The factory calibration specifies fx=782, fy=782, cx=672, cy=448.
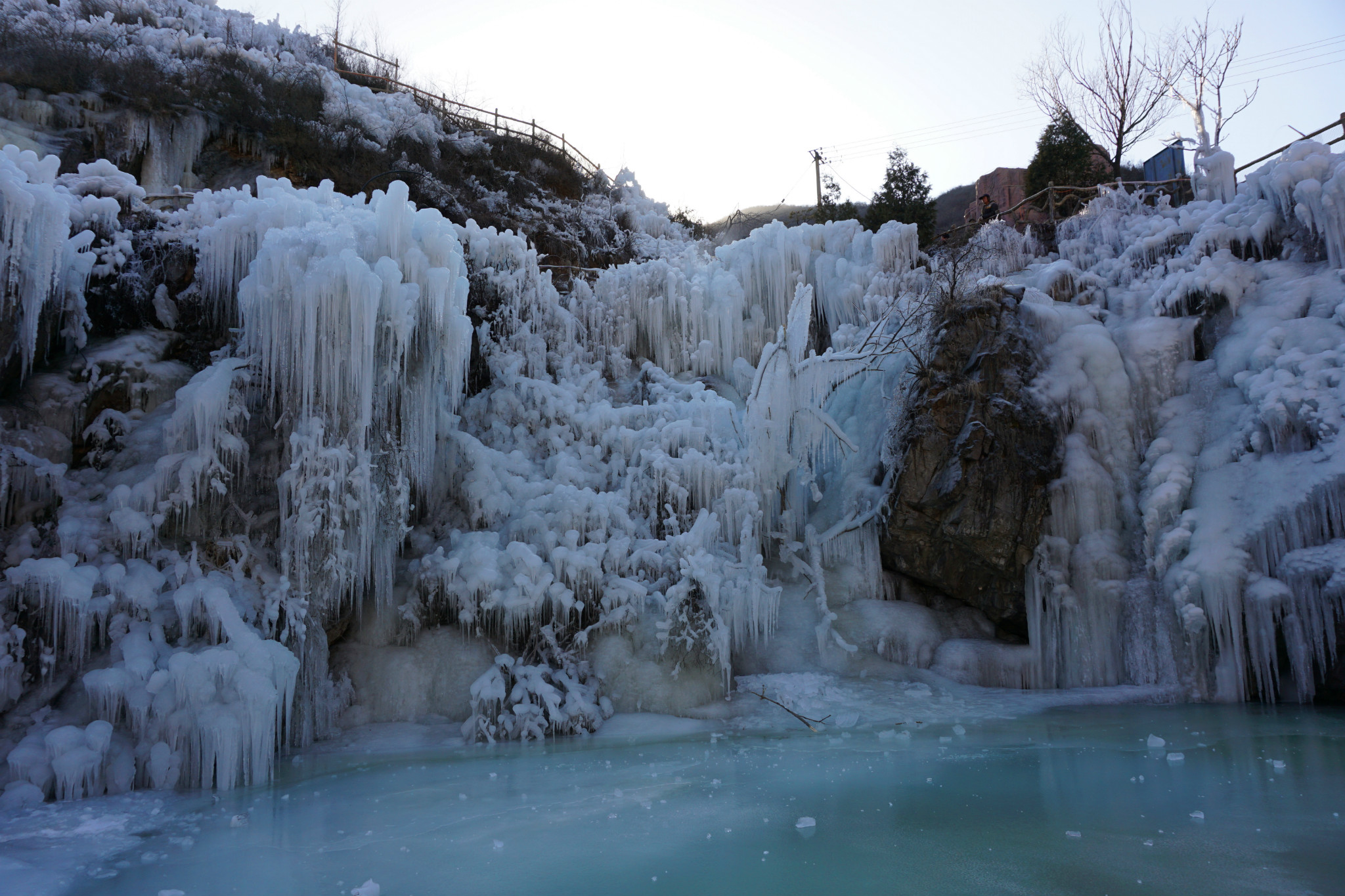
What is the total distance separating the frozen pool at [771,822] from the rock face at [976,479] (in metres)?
2.84

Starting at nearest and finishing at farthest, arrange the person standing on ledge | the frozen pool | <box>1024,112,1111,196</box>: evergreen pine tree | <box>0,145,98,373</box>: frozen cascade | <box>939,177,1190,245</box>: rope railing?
the frozen pool < <box>0,145,98,373</box>: frozen cascade < <box>939,177,1190,245</box>: rope railing < the person standing on ledge < <box>1024,112,1111,196</box>: evergreen pine tree

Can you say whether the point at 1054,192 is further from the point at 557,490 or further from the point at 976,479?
the point at 557,490

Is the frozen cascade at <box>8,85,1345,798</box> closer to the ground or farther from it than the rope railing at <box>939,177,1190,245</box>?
closer to the ground

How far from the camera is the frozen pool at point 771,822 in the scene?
3719mm

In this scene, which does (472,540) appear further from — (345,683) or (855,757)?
(855,757)

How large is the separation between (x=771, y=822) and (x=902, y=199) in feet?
51.3

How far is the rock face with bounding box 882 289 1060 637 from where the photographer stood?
9469 mm

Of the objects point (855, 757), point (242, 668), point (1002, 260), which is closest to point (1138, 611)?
point (855, 757)

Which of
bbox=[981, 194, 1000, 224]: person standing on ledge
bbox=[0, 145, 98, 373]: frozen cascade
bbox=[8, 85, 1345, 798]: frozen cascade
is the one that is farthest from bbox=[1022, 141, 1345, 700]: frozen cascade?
bbox=[0, 145, 98, 373]: frozen cascade

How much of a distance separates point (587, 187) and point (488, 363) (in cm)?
1156

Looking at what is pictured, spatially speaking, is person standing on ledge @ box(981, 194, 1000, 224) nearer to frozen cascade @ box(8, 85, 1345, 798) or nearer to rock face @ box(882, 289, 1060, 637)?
frozen cascade @ box(8, 85, 1345, 798)

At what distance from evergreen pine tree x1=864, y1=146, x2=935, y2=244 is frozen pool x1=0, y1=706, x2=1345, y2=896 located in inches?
499

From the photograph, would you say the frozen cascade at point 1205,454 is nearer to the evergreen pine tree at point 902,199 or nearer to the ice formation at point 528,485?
the ice formation at point 528,485

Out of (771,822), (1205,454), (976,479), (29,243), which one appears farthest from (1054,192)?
(29,243)
